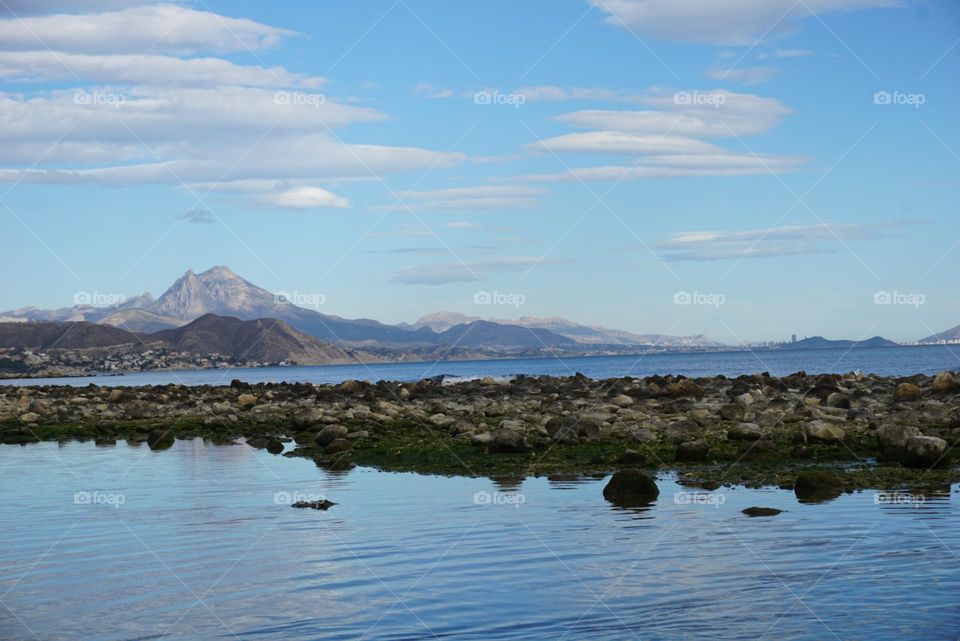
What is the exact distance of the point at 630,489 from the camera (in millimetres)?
22719

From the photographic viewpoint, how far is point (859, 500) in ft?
69.3

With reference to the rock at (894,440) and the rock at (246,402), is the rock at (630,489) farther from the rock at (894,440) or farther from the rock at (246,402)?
the rock at (246,402)

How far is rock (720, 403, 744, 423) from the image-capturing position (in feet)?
126

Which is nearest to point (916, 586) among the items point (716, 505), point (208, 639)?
point (716, 505)

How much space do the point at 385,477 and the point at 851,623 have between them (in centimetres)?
1833

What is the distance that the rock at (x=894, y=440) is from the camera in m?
26.3

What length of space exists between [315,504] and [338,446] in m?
12.7

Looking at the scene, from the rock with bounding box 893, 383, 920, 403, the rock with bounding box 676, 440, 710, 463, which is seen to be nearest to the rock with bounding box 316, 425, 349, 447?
the rock with bounding box 676, 440, 710, 463

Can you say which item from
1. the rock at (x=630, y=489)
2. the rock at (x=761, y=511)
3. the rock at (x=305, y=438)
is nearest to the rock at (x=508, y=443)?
the rock at (x=630, y=489)

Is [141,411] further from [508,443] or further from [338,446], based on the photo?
[508,443]

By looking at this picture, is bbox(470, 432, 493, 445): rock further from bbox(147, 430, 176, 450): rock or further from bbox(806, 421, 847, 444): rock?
bbox(147, 430, 176, 450): rock

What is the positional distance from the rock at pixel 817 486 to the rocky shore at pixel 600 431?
28cm

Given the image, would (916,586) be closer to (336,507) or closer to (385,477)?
(336,507)

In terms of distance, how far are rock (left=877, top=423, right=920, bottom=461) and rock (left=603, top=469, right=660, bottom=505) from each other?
755 cm
